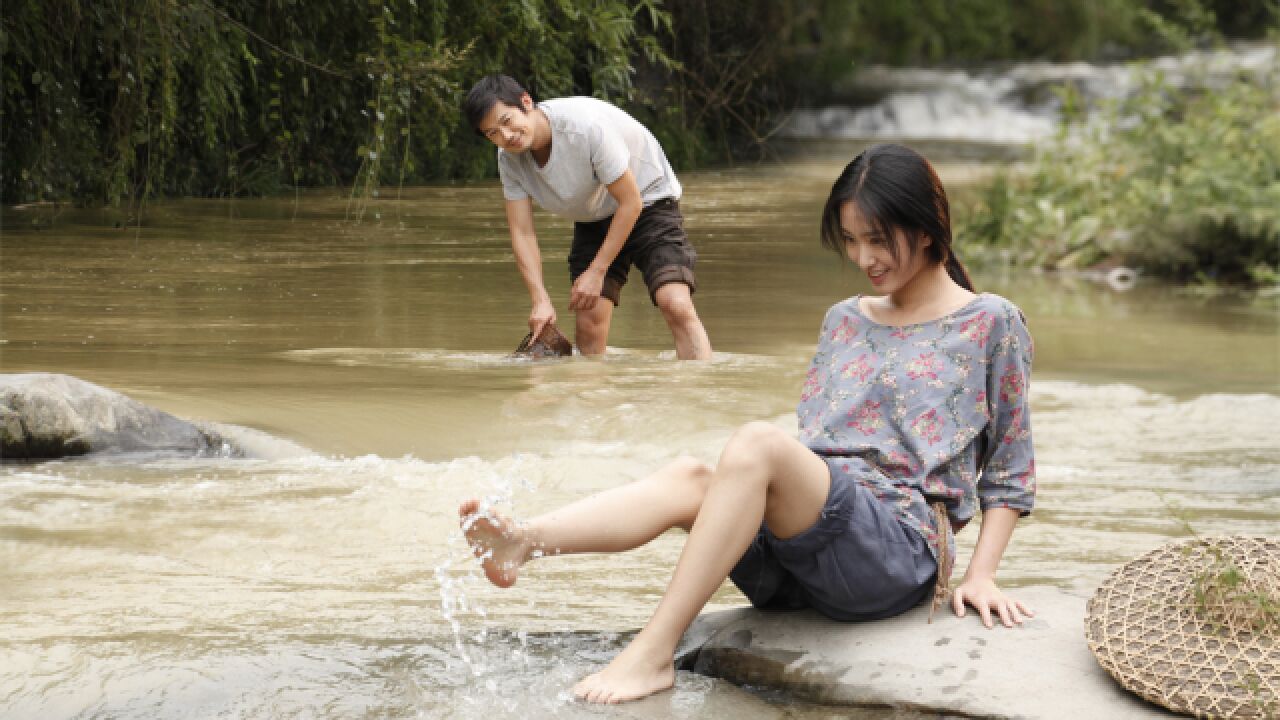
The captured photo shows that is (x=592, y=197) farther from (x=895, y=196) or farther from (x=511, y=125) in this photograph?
(x=895, y=196)

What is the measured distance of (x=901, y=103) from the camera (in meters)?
23.3

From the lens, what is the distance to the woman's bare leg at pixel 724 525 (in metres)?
2.86

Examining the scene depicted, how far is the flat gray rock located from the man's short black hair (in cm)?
304

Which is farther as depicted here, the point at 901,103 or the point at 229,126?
the point at 901,103

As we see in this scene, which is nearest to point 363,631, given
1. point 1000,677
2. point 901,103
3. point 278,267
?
point 1000,677

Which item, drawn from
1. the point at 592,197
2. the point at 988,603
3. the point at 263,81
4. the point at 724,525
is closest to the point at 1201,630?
the point at 988,603

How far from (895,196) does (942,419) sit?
1.44 feet

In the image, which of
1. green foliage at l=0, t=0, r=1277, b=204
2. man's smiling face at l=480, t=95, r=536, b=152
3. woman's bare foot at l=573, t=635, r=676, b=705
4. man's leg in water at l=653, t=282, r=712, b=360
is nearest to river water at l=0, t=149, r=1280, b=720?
woman's bare foot at l=573, t=635, r=676, b=705

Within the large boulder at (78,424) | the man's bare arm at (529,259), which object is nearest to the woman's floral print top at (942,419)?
the large boulder at (78,424)

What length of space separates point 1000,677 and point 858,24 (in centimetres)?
1846

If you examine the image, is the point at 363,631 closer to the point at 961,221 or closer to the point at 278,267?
the point at 278,267

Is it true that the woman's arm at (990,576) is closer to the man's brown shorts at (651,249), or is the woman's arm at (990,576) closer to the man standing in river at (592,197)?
the man standing in river at (592,197)

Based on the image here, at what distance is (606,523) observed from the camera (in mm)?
3025

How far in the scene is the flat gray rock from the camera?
2836 millimetres
